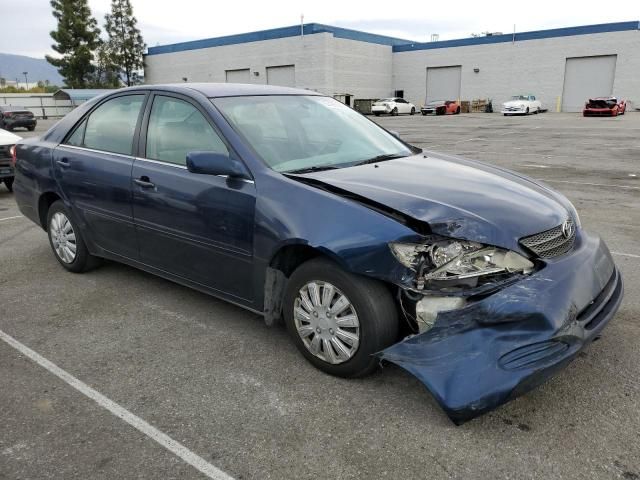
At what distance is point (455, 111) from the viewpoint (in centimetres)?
4478

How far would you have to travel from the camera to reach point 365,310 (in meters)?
2.85

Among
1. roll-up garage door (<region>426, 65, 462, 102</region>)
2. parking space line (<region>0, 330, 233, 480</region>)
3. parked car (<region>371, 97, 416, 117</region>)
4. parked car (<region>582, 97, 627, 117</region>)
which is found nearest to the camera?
parking space line (<region>0, 330, 233, 480</region>)

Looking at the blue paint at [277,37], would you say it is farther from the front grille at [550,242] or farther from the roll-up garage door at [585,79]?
the front grille at [550,242]

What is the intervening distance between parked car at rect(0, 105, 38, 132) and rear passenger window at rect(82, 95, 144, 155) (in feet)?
88.6

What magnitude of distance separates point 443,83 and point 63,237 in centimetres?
5168

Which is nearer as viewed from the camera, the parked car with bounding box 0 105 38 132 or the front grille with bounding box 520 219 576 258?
the front grille with bounding box 520 219 576 258

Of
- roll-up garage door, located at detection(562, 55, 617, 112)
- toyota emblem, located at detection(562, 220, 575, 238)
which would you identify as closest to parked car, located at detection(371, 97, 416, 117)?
roll-up garage door, located at detection(562, 55, 617, 112)

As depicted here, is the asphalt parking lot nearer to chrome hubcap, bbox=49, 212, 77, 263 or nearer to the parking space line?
the parking space line

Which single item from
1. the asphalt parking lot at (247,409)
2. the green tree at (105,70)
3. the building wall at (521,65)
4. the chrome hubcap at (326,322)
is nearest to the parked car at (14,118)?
the asphalt parking lot at (247,409)

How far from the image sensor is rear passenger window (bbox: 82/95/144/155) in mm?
4230

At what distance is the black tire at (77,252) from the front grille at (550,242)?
3.67 meters

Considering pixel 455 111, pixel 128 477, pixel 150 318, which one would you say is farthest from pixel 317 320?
pixel 455 111

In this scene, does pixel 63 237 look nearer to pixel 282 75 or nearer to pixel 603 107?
pixel 603 107

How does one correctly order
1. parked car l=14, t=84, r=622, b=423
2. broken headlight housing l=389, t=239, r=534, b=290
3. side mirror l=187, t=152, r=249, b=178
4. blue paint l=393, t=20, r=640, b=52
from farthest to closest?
blue paint l=393, t=20, r=640, b=52 < side mirror l=187, t=152, r=249, b=178 < broken headlight housing l=389, t=239, r=534, b=290 < parked car l=14, t=84, r=622, b=423
